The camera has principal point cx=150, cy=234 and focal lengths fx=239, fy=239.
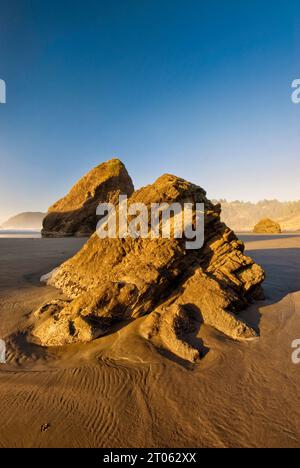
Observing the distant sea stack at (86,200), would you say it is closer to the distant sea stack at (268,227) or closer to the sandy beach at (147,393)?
the distant sea stack at (268,227)

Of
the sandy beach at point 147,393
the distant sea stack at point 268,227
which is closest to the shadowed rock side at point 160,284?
the sandy beach at point 147,393

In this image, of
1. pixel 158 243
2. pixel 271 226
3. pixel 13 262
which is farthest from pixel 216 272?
pixel 271 226

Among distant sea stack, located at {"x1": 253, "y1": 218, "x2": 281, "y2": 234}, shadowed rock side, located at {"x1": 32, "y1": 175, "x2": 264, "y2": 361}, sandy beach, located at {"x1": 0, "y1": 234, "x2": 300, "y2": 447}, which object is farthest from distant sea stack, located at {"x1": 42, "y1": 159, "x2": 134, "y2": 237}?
sandy beach, located at {"x1": 0, "y1": 234, "x2": 300, "y2": 447}

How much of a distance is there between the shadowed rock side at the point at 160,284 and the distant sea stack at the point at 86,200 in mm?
24565

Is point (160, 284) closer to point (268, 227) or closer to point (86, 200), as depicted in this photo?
point (86, 200)

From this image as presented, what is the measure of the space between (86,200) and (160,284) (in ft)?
88.9

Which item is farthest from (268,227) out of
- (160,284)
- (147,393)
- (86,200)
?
(147,393)

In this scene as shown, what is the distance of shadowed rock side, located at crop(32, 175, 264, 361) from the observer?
12.7 ft

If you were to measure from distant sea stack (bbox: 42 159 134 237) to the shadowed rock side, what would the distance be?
80.6 ft

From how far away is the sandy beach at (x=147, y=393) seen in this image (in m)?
2.22

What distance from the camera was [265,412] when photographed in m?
2.45

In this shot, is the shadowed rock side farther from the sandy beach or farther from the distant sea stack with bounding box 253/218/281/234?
the distant sea stack with bounding box 253/218/281/234

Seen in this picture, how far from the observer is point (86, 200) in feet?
97.3
